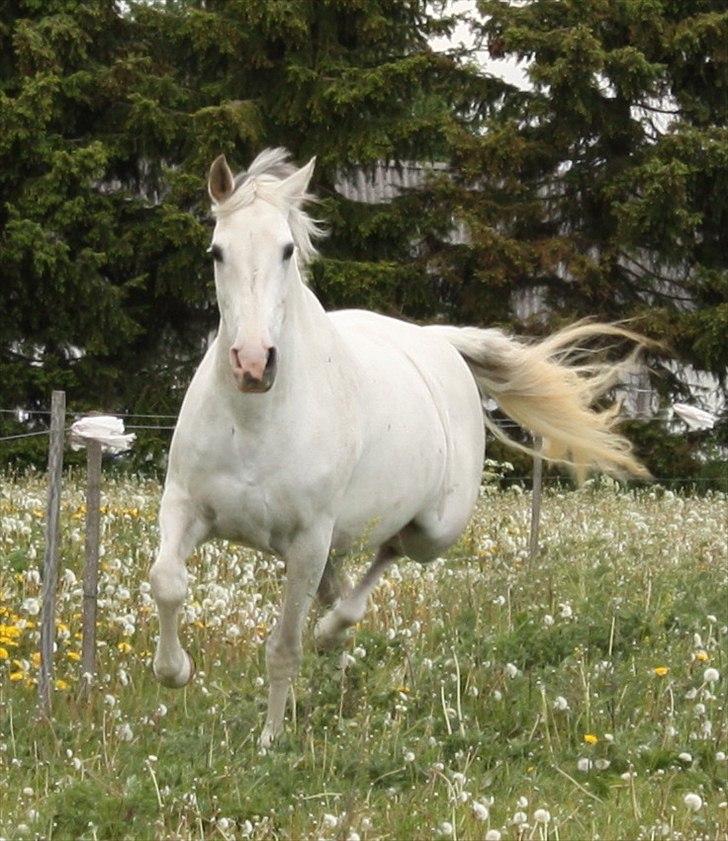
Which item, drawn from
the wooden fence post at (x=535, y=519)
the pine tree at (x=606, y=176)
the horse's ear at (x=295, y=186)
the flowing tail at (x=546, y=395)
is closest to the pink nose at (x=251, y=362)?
the horse's ear at (x=295, y=186)

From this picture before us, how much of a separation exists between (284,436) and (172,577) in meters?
0.66

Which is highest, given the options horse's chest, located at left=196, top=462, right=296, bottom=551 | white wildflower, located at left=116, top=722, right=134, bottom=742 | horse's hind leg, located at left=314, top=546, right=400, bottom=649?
horse's chest, located at left=196, top=462, right=296, bottom=551

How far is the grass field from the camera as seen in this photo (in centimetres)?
483

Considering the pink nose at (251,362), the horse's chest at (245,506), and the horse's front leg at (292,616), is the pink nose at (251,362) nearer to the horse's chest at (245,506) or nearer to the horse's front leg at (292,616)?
the horse's chest at (245,506)

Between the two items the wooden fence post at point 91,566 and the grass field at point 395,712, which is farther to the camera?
the wooden fence post at point 91,566

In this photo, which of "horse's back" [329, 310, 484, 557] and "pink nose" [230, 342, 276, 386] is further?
"horse's back" [329, 310, 484, 557]

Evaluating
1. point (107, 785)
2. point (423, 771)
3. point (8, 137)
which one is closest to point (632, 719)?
point (423, 771)

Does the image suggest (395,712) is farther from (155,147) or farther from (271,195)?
(155,147)

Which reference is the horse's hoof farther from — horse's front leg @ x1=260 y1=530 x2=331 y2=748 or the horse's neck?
the horse's neck

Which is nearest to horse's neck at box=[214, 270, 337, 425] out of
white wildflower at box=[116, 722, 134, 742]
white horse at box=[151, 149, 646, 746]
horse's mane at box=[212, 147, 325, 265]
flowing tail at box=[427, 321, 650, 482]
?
white horse at box=[151, 149, 646, 746]

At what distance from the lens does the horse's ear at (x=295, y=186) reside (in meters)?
5.98

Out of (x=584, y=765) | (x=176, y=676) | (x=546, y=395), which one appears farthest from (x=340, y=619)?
(x=546, y=395)

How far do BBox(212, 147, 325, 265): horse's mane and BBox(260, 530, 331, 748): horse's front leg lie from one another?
111 cm

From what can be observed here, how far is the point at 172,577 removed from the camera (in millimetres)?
5914
